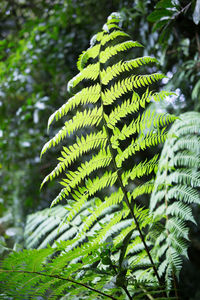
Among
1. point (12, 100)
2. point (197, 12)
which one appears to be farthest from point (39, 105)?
point (197, 12)

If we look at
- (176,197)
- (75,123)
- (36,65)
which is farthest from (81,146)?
(36,65)

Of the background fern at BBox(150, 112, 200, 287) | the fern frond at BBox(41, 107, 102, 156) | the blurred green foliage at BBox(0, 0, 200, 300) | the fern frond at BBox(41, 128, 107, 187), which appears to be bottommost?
the background fern at BBox(150, 112, 200, 287)

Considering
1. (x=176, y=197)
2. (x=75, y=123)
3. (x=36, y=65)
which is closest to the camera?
(x=75, y=123)

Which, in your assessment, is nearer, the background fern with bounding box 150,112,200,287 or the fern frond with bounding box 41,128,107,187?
the fern frond with bounding box 41,128,107,187

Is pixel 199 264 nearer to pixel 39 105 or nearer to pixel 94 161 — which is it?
pixel 94 161

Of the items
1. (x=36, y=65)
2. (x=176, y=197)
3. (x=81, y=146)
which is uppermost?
(x=36, y=65)

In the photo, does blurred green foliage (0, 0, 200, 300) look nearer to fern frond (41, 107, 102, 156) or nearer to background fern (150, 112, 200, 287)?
background fern (150, 112, 200, 287)

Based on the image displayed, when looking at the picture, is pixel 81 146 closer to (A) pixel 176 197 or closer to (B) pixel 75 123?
(B) pixel 75 123

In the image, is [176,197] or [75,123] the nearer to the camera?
[75,123]

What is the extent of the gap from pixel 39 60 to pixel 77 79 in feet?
6.10

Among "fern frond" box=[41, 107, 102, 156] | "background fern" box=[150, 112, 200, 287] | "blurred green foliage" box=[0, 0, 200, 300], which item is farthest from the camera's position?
"blurred green foliage" box=[0, 0, 200, 300]

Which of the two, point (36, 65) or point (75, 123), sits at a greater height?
point (36, 65)

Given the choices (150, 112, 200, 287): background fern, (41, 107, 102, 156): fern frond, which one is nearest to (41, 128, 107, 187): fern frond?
(41, 107, 102, 156): fern frond

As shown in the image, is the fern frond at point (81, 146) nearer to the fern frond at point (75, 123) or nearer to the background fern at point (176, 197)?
the fern frond at point (75, 123)
